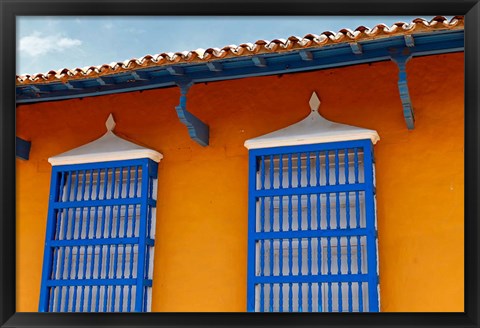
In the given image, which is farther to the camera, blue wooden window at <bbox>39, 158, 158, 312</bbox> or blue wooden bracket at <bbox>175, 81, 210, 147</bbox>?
blue wooden window at <bbox>39, 158, 158, 312</bbox>

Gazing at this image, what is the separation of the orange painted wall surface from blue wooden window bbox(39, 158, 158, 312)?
0.62ft

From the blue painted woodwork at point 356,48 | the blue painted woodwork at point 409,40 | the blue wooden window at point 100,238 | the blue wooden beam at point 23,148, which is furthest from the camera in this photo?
the blue wooden beam at point 23,148

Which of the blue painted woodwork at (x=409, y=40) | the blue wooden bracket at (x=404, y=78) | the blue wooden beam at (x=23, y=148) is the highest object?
the blue painted woodwork at (x=409, y=40)

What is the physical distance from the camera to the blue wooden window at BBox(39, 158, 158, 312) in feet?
19.5

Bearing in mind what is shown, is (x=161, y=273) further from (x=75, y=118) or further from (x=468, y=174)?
(x=468, y=174)

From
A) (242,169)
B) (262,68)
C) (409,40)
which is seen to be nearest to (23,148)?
(242,169)

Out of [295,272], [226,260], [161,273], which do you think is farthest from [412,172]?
[161,273]

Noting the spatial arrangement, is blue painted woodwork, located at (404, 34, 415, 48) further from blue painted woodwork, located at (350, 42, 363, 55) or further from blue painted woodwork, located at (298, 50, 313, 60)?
blue painted woodwork, located at (298, 50, 313, 60)

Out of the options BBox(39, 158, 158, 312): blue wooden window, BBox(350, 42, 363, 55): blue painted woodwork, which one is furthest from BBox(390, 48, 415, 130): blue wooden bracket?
BBox(39, 158, 158, 312): blue wooden window

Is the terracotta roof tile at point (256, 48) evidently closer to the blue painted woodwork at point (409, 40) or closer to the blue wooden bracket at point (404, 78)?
the blue painted woodwork at point (409, 40)

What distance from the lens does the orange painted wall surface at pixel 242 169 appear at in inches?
206
